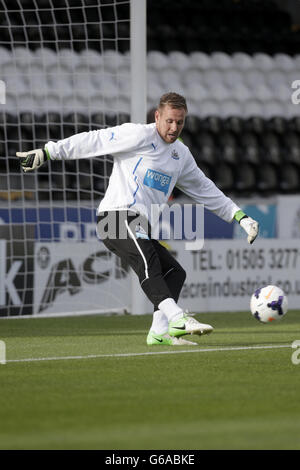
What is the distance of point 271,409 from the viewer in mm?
4312

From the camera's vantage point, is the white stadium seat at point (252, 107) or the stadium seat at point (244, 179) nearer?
the stadium seat at point (244, 179)

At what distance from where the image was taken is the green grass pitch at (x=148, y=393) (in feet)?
12.0

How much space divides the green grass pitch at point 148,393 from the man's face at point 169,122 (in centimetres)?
154

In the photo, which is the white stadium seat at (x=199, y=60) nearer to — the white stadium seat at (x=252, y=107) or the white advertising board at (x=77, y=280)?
the white stadium seat at (x=252, y=107)

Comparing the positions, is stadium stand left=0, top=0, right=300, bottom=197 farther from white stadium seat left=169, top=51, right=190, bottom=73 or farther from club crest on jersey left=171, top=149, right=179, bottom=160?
club crest on jersey left=171, top=149, right=179, bottom=160

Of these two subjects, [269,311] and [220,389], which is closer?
[220,389]

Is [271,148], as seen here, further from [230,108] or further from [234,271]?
[234,271]

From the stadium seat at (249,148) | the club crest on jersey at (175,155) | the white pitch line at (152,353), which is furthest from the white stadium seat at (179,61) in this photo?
the white pitch line at (152,353)

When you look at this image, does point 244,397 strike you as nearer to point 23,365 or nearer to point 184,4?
point 23,365

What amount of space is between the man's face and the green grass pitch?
1.54 metres

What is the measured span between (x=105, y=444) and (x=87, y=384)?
1.62m

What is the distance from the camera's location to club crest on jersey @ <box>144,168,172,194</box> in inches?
285

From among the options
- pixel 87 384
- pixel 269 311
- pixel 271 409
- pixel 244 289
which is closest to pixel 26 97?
pixel 244 289

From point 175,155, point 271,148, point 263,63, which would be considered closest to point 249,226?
point 175,155
